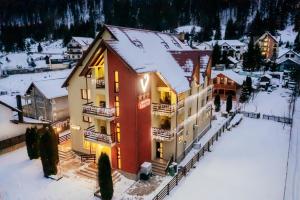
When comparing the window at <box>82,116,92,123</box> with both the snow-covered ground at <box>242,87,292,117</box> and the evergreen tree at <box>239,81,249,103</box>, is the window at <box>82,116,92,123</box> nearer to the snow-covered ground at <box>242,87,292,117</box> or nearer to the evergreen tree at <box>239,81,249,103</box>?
the snow-covered ground at <box>242,87,292,117</box>

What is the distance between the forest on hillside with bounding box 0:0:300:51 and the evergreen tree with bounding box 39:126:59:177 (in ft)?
398

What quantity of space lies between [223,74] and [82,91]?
40.2m

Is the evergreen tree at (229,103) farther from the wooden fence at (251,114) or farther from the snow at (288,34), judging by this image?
the snow at (288,34)

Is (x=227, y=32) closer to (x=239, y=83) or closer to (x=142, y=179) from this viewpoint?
(x=239, y=83)

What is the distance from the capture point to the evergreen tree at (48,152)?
80.1 ft

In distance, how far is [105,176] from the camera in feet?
68.1

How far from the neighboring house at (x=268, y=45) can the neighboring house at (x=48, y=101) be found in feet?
314

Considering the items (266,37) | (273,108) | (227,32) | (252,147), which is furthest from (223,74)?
(227,32)

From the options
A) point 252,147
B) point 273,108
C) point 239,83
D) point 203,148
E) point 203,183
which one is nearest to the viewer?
point 203,183

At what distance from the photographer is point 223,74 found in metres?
59.6

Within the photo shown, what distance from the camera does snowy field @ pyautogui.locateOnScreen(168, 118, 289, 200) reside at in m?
23.0

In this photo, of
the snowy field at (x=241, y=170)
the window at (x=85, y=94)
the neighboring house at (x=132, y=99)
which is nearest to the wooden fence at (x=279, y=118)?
the snowy field at (x=241, y=170)

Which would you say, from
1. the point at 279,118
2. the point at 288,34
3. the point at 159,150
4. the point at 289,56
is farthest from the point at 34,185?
the point at 288,34

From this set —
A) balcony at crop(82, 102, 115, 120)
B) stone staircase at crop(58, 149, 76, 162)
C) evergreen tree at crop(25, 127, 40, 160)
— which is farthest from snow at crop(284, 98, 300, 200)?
evergreen tree at crop(25, 127, 40, 160)
